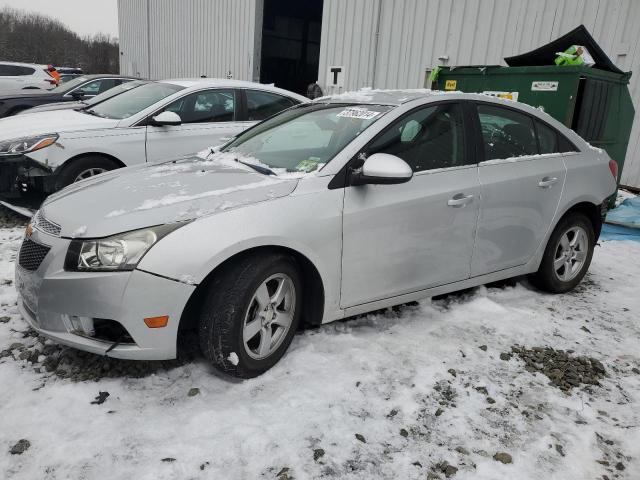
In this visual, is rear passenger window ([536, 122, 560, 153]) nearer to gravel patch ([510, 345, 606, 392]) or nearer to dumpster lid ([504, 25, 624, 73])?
gravel patch ([510, 345, 606, 392])

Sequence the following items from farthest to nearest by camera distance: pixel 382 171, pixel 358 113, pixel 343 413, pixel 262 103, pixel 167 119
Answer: pixel 262 103 < pixel 167 119 < pixel 358 113 < pixel 382 171 < pixel 343 413

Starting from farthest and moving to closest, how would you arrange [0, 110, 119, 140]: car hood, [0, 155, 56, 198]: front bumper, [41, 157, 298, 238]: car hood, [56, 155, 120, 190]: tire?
1. [0, 110, 119, 140]: car hood
2. [56, 155, 120, 190]: tire
3. [0, 155, 56, 198]: front bumper
4. [41, 157, 298, 238]: car hood

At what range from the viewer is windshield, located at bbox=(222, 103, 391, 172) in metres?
3.05

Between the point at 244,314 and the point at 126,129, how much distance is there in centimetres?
365

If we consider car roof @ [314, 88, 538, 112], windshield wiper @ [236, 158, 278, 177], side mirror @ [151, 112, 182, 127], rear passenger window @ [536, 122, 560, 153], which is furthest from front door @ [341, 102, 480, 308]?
side mirror @ [151, 112, 182, 127]

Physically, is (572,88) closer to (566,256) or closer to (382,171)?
(566,256)

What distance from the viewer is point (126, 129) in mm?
5395

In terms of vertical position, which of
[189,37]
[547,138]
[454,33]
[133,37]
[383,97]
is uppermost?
[133,37]

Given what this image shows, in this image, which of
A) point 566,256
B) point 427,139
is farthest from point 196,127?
point 566,256

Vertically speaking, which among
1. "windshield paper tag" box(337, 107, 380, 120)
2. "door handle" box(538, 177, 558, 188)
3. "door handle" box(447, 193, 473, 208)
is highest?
"windshield paper tag" box(337, 107, 380, 120)

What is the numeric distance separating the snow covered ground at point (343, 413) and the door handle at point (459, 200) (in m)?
0.84

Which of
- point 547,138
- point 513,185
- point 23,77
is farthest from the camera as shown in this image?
point 23,77

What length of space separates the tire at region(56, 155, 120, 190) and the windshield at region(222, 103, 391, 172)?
7.11 ft

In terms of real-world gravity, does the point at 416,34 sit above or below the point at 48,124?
above
